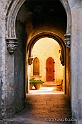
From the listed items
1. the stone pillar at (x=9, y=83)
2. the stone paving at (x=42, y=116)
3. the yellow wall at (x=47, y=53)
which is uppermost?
the yellow wall at (x=47, y=53)

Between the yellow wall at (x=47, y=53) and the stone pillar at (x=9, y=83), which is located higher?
the yellow wall at (x=47, y=53)

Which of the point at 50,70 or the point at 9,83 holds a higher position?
the point at 50,70

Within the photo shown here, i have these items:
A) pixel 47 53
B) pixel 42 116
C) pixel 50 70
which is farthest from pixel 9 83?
pixel 50 70

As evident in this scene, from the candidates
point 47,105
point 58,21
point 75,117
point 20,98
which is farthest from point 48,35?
point 75,117

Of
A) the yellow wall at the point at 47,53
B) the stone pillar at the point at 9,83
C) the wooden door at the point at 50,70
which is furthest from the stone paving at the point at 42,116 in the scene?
the wooden door at the point at 50,70

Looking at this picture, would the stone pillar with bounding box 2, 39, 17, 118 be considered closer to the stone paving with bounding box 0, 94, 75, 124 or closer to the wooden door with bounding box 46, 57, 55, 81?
the stone paving with bounding box 0, 94, 75, 124

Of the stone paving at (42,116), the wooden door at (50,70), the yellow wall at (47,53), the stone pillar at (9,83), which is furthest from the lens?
the wooden door at (50,70)

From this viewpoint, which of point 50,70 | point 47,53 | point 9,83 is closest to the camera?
point 9,83

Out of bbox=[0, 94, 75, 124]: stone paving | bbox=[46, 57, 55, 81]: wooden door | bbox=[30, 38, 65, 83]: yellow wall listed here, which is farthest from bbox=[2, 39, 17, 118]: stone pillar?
bbox=[46, 57, 55, 81]: wooden door

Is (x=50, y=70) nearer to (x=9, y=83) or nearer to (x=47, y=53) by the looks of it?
(x=47, y=53)

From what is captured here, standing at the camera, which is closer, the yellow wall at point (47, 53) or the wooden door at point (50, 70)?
the yellow wall at point (47, 53)

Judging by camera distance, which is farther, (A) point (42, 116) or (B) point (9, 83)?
(A) point (42, 116)

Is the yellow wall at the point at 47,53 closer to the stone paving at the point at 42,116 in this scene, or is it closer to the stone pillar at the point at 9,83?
the stone paving at the point at 42,116

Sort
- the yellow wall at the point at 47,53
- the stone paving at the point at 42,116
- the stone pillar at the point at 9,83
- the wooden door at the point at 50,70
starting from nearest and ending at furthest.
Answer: the stone paving at the point at 42,116, the stone pillar at the point at 9,83, the yellow wall at the point at 47,53, the wooden door at the point at 50,70
